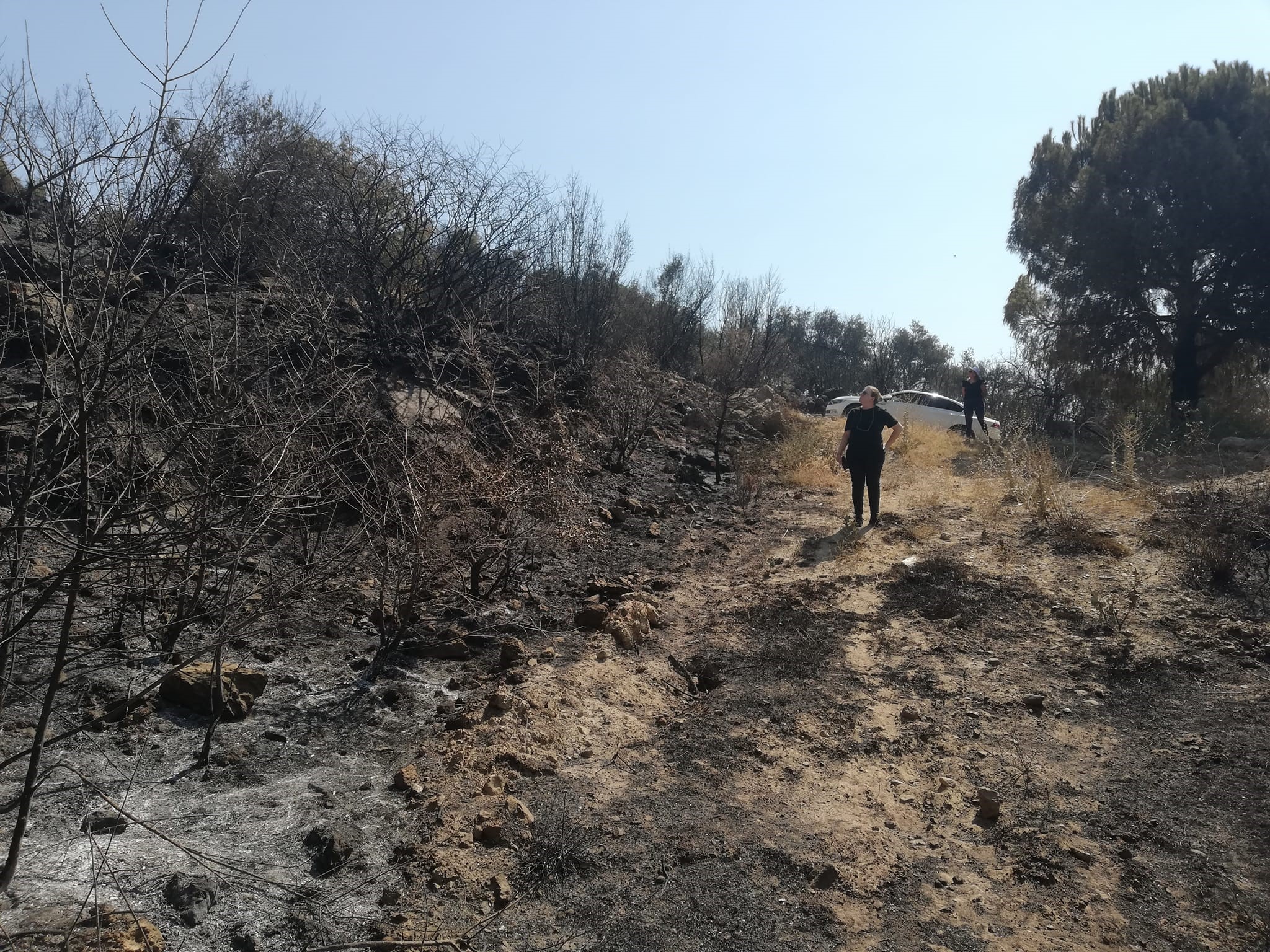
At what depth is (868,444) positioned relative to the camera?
8.56 m

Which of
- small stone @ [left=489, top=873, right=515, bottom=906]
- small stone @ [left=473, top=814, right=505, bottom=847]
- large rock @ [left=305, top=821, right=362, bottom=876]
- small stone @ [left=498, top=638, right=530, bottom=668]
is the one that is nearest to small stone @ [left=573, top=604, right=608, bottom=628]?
small stone @ [left=498, top=638, right=530, bottom=668]

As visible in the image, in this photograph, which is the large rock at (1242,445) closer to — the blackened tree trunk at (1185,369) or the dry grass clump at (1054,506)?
the blackened tree trunk at (1185,369)

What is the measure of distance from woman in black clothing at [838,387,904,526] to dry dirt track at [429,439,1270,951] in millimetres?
1753

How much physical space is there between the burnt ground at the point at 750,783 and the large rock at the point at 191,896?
38mm

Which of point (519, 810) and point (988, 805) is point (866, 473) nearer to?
point (988, 805)

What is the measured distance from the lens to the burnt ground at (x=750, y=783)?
3010mm

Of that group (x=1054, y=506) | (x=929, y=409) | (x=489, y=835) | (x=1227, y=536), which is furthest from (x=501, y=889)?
(x=929, y=409)

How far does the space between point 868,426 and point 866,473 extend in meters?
0.51

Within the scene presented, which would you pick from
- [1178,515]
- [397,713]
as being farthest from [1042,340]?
[397,713]

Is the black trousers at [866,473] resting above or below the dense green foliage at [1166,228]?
below

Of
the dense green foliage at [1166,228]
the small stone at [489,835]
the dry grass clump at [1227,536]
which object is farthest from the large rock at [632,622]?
the dense green foliage at [1166,228]

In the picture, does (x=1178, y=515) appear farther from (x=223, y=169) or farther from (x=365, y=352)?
(x=223, y=169)

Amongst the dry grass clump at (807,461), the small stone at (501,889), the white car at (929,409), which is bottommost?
the small stone at (501,889)

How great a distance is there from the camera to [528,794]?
387 centimetres
